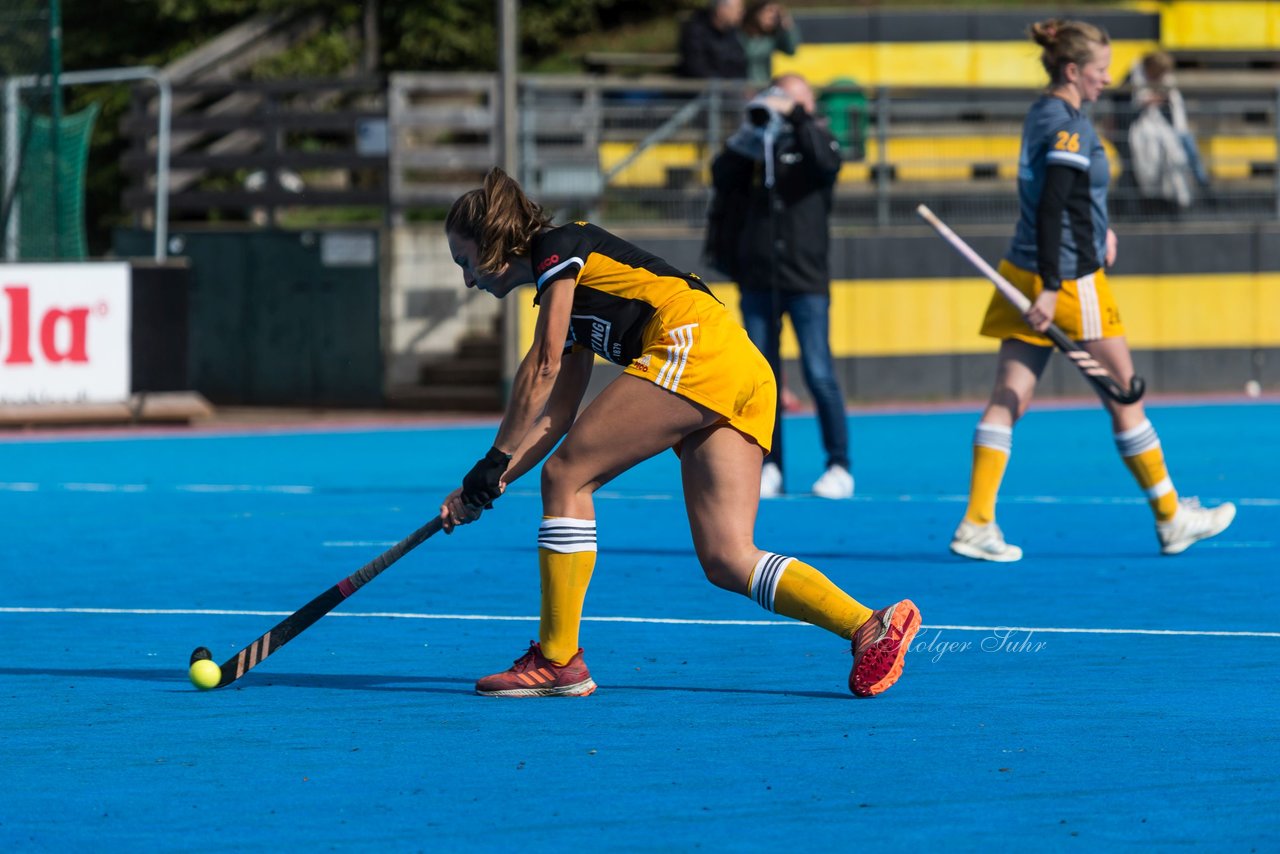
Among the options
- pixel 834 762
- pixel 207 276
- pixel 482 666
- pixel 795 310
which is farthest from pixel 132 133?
pixel 834 762

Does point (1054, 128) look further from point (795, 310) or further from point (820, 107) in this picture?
point (820, 107)

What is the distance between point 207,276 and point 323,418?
2.70m

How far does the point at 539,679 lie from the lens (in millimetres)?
6395

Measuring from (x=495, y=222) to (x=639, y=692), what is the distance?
Answer: 1417 millimetres

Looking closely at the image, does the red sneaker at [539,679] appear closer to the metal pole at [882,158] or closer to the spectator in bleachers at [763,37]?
the spectator in bleachers at [763,37]

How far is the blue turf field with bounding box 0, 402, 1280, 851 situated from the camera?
4.99m

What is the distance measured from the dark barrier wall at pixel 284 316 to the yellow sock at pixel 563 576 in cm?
1381

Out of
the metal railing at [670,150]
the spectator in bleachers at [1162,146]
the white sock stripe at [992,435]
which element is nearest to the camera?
the white sock stripe at [992,435]

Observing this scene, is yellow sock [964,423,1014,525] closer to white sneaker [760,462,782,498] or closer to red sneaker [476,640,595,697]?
white sneaker [760,462,782,498]

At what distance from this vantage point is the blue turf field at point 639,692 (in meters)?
4.99

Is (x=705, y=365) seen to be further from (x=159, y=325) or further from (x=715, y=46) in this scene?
(x=715, y=46)

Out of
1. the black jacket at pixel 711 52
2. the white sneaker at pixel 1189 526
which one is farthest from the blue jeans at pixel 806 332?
the black jacket at pixel 711 52

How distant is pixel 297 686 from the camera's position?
6699 mm

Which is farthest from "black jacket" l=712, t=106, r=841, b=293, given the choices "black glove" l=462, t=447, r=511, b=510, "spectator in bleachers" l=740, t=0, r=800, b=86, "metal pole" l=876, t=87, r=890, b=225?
"metal pole" l=876, t=87, r=890, b=225
